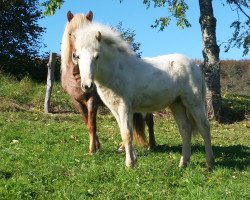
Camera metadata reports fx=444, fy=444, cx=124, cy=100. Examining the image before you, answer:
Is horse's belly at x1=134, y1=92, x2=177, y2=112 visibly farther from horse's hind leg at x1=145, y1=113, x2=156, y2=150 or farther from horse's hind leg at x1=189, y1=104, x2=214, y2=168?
horse's hind leg at x1=145, y1=113, x2=156, y2=150

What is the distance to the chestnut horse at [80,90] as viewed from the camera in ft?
25.0

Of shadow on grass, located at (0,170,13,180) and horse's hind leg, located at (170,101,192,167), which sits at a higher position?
horse's hind leg, located at (170,101,192,167)

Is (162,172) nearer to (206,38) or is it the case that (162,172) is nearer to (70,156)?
(70,156)

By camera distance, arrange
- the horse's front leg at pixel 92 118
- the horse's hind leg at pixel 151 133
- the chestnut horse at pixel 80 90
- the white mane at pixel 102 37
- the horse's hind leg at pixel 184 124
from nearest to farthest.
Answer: the white mane at pixel 102 37, the horse's hind leg at pixel 184 124, the chestnut horse at pixel 80 90, the horse's front leg at pixel 92 118, the horse's hind leg at pixel 151 133

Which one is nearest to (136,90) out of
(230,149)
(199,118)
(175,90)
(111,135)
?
(175,90)

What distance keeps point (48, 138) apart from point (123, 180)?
14.4 feet

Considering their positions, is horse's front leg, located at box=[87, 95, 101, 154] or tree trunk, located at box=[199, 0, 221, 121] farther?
tree trunk, located at box=[199, 0, 221, 121]

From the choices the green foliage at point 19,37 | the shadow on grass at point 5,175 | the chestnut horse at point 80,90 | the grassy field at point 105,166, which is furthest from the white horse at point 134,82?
the green foliage at point 19,37

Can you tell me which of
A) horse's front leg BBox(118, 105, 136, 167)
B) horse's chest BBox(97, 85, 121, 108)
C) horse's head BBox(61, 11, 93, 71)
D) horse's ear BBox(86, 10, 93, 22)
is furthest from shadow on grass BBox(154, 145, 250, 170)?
horse's ear BBox(86, 10, 93, 22)

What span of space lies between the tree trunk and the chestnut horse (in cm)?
713

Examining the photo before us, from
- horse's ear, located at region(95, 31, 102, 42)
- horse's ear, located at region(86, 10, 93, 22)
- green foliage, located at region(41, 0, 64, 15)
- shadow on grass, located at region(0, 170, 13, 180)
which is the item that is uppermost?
green foliage, located at region(41, 0, 64, 15)

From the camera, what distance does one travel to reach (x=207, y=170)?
22.3 feet

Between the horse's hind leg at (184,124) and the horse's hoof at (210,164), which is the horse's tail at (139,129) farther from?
the horse's hoof at (210,164)

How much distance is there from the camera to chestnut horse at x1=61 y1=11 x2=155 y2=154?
762cm
